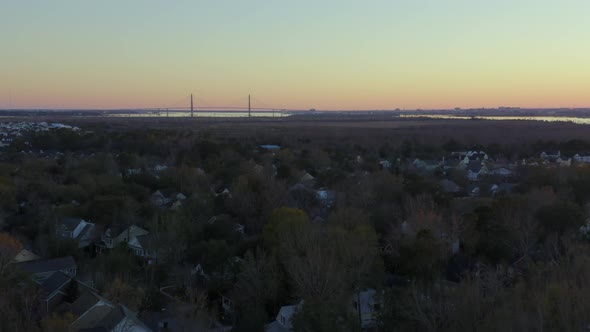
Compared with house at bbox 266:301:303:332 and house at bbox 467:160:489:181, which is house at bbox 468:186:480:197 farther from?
house at bbox 266:301:303:332

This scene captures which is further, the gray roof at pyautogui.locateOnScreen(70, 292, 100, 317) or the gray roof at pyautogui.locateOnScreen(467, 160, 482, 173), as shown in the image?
the gray roof at pyautogui.locateOnScreen(467, 160, 482, 173)

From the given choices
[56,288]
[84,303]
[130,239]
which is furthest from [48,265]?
[84,303]

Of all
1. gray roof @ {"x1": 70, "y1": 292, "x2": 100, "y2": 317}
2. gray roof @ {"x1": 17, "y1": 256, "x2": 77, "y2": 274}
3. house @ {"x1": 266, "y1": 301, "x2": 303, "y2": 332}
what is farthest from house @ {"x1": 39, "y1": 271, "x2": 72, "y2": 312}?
house @ {"x1": 266, "y1": 301, "x2": 303, "y2": 332}

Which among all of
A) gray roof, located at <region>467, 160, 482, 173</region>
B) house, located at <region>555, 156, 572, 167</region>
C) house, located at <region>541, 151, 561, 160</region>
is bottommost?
gray roof, located at <region>467, 160, 482, 173</region>

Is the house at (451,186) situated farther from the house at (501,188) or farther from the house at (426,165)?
the house at (426,165)

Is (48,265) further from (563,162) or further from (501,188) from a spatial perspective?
(563,162)

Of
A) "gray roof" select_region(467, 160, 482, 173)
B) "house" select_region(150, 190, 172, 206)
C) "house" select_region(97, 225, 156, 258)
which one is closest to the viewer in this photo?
"house" select_region(97, 225, 156, 258)
